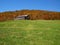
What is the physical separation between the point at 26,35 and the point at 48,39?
6.36 ft

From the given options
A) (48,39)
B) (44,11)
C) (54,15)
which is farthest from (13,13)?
(48,39)

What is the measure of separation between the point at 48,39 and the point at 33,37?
123 centimetres

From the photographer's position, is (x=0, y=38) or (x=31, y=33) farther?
(x=31, y=33)

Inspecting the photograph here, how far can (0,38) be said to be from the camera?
12.9 meters

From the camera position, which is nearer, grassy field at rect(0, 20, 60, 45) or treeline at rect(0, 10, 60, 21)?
grassy field at rect(0, 20, 60, 45)

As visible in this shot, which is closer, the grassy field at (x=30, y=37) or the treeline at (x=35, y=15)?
the grassy field at (x=30, y=37)

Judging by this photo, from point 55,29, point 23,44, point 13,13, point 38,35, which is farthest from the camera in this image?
point 13,13

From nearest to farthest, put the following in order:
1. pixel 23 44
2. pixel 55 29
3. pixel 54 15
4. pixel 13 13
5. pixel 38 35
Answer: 1. pixel 23 44
2. pixel 38 35
3. pixel 55 29
4. pixel 54 15
5. pixel 13 13

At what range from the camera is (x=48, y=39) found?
12.6 meters

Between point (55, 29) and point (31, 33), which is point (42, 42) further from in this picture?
point (55, 29)

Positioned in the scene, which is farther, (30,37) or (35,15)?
(35,15)

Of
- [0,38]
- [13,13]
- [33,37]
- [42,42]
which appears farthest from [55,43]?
[13,13]

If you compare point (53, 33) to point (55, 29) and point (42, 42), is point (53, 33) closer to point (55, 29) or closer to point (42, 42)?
point (55, 29)

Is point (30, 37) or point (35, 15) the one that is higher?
point (35, 15)
